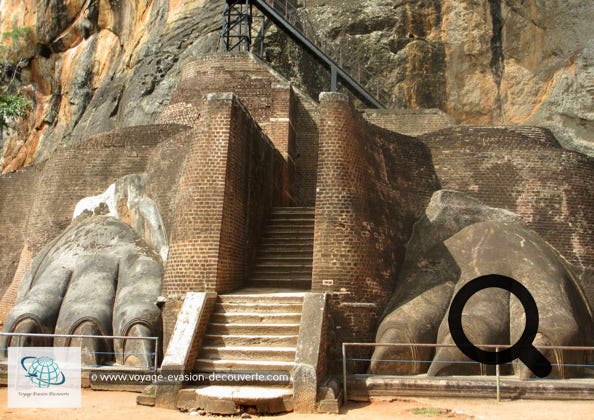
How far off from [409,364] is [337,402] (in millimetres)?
2078

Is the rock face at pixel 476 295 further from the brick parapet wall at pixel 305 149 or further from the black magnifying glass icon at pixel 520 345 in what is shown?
the brick parapet wall at pixel 305 149

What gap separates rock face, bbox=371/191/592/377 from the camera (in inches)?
389

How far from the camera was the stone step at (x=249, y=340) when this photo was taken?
30.5ft

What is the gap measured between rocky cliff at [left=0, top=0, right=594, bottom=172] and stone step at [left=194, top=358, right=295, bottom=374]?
14.5 m

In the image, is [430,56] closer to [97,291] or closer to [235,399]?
[97,291]

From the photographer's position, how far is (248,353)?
9172mm

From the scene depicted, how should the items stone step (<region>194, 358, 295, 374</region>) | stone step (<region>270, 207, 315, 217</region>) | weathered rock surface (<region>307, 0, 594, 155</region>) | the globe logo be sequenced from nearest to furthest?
stone step (<region>194, 358, 295, 374</region>) → the globe logo → stone step (<region>270, 207, 315, 217</region>) → weathered rock surface (<region>307, 0, 594, 155</region>)

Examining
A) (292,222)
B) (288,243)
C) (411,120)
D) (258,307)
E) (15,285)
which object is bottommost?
(258,307)

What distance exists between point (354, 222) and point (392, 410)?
11.1ft

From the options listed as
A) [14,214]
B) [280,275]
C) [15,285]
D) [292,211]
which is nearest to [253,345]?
[280,275]

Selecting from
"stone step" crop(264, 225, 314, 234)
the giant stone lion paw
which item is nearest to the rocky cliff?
the giant stone lion paw

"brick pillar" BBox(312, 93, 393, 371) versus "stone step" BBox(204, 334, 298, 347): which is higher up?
"brick pillar" BBox(312, 93, 393, 371)

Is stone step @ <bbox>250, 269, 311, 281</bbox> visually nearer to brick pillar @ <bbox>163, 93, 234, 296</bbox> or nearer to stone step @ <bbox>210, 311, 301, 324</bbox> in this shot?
brick pillar @ <bbox>163, 93, 234, 296</bbox>

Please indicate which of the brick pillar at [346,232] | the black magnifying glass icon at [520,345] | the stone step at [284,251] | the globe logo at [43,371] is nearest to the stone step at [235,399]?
the brick pillar at [346,232]
